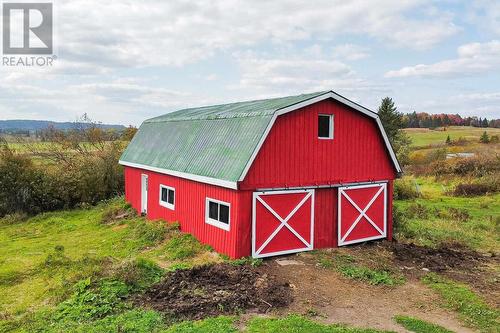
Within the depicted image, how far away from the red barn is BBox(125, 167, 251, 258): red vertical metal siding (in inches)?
1.2

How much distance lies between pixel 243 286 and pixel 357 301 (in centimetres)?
271

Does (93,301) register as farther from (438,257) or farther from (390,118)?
(390,118)

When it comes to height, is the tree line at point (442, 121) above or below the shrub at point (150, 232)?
above

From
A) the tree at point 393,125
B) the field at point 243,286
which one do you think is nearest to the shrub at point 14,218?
the field at point 243,286

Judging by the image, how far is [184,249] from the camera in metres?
13.7

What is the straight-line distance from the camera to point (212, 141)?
14.4 m

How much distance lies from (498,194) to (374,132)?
19226mm

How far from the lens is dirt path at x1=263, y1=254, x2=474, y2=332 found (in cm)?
875

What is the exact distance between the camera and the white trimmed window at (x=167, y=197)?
16281 mm

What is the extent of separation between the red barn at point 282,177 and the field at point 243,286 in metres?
0.66

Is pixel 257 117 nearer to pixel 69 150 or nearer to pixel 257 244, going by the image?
pixel 257 244

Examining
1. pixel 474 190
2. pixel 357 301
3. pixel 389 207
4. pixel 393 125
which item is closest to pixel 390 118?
pixel 393 125

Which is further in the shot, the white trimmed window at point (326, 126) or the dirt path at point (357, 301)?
the white trimmed window at point (326, 126)

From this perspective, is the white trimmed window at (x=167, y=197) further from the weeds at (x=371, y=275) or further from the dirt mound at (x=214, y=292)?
the weeds at (x=371, y=275)
